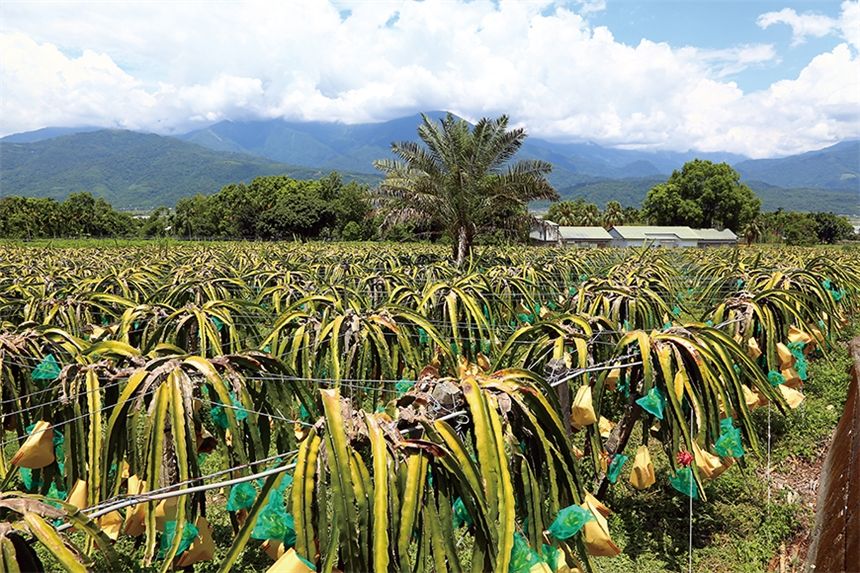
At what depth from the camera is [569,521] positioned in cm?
182

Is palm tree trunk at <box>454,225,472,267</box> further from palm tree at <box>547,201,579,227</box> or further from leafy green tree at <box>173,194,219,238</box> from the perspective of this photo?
palm tree at <box>547,201,579,227</box>

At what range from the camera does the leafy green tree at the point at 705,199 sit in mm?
49875

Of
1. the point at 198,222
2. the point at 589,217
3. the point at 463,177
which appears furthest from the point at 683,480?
the point at 589,217

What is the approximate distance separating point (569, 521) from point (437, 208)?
36.7 ft

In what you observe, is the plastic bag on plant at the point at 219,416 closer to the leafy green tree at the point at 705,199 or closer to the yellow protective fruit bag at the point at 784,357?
the yellow protective fruit bag at the point at 784,357

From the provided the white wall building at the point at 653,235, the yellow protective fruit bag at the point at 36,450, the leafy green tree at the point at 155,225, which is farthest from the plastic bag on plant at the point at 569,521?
the leafy green tree at the point at 155,225

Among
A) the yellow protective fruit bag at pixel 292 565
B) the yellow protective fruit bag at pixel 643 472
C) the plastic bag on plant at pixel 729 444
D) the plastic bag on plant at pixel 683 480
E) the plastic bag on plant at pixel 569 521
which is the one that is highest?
the yellow protective fruit bag at pixel 292 565

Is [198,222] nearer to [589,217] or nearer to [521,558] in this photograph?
[589,217]

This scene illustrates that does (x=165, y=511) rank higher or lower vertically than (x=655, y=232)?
lower

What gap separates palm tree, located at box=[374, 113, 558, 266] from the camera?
12703mm

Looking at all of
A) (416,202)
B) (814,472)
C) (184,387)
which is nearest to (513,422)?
(184,387)

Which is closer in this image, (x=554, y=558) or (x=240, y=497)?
(x=554, y=558)

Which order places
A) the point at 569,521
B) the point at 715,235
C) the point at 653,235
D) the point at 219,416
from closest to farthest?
the point at 569,521 → the point at 219,416 → the point at 653,235 → the point at 715,235

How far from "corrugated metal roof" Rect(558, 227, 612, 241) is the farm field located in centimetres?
4442
